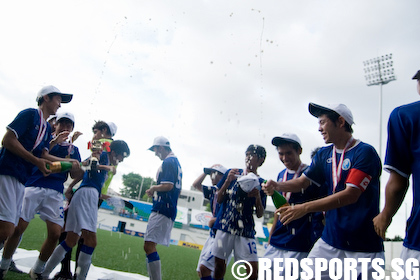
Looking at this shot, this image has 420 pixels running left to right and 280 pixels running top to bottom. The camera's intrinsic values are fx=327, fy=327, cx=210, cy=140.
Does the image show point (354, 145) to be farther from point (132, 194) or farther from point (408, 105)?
point (132, 194)

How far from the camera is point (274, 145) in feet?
14.5

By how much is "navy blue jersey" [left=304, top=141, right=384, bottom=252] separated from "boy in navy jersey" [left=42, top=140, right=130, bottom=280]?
124 inches

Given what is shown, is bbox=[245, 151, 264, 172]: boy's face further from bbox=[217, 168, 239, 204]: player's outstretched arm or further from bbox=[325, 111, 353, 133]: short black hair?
bbox=[325, 111, 353, 133]: short black hair

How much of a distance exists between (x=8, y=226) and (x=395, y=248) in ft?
63.8

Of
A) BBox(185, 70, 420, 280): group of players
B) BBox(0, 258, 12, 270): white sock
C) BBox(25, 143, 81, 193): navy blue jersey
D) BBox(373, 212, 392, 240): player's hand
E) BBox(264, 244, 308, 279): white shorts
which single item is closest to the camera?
BBox(185, 70, 420, 280): group of players

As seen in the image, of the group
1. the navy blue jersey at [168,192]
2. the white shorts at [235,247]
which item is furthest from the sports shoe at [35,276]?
the white shorts at [235,247]

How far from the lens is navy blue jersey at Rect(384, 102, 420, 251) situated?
2090 mm

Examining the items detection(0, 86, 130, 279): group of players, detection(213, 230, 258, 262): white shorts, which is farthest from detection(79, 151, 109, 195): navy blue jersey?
detection(213, 230, 258, 262): white shorts

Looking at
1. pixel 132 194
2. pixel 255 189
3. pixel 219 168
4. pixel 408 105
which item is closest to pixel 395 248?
pixel 219 168

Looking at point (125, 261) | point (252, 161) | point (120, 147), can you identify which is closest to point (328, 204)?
point (252, 161)

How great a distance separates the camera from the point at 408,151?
7.10 feet

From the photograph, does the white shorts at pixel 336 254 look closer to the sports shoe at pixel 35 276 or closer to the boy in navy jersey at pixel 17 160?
the boy in navy jersey at pixel 17 160

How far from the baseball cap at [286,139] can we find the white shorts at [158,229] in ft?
7.14

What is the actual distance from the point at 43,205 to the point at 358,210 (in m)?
4.15
